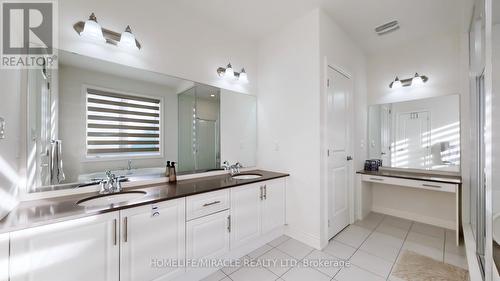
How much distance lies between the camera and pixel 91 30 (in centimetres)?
157

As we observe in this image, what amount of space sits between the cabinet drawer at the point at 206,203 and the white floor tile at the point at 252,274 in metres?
0.63

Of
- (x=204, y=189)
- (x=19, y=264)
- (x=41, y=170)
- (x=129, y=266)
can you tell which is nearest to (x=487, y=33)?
(x=204, y=189)

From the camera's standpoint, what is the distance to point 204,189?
1.75 metres

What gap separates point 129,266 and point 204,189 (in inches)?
29.1

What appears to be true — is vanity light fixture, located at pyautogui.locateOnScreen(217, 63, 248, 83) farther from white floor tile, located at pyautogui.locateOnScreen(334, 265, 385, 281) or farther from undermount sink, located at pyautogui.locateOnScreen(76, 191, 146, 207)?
white floor tile, located at pyautogui.locateOnScreen(334, 265, 385, 281)

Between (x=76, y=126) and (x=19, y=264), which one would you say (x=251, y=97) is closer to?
(x=76, y=126)

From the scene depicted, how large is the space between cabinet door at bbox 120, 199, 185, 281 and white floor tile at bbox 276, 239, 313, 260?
1.22 m

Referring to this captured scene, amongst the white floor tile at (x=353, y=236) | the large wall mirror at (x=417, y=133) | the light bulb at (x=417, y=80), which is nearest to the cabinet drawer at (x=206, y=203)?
the white floor tile at (x=353, y=236)

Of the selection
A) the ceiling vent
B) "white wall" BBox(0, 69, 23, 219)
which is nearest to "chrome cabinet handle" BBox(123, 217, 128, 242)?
"white wall" BBox(0, 69, 23, 219)

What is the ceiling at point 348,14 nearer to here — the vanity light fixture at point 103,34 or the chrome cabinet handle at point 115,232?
the vanity light fixture at point 103,34

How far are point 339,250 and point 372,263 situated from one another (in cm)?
34

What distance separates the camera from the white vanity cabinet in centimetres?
199

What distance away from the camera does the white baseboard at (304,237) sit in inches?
88.9

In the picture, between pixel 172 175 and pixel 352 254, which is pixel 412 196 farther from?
pixel 172 175
